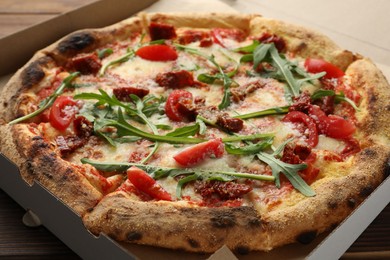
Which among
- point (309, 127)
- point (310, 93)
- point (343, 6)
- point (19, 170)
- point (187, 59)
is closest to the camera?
point (19, 170)

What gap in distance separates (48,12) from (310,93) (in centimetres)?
198

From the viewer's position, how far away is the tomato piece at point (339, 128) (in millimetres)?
3252

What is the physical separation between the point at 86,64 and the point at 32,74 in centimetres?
33

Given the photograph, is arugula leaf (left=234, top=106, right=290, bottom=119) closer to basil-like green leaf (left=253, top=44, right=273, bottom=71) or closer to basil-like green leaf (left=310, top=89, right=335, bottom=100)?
basil-like green leaf (left=310, top=89, right=335, bottom=100)

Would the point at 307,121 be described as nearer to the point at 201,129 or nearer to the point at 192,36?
the point at 201,129

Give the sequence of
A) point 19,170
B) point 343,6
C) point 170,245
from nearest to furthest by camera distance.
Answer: point 170,245, point 19,170, point 343,6

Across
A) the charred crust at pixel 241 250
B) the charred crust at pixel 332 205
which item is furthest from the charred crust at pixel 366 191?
the charred crust at pixel 241 250

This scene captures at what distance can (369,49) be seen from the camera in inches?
177

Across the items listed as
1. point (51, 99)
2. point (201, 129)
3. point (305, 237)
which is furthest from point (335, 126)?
point (51, 99)

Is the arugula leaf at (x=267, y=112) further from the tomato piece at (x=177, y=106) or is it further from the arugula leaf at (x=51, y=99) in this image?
the arugula leaf at (x=51, y=99)

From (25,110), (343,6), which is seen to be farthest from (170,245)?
(343,6)

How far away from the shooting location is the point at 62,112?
340cm

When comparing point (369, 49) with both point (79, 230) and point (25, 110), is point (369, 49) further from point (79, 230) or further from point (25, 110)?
point (79, 230)

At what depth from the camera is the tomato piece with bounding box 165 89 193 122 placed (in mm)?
3375
